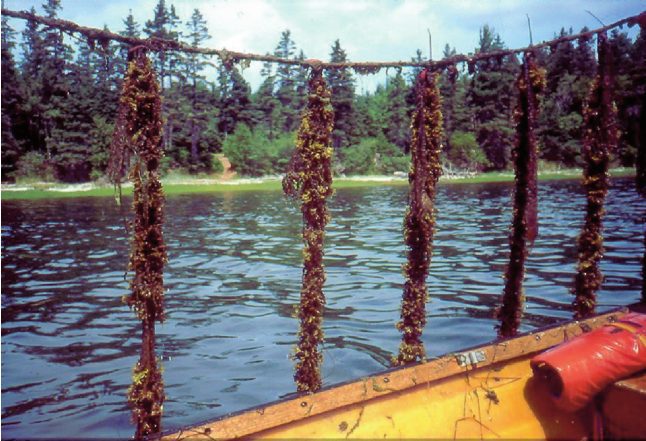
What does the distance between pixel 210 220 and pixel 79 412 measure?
25534 millimetres

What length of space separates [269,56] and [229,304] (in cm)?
1068

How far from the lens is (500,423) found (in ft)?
17.2

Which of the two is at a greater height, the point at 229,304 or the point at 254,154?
the point at 254,154

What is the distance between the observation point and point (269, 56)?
6.09m

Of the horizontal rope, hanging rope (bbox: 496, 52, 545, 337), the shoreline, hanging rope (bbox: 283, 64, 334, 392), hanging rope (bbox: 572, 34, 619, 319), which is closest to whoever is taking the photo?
the horizontal rope

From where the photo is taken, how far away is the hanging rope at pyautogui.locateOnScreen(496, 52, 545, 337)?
23.0 ft

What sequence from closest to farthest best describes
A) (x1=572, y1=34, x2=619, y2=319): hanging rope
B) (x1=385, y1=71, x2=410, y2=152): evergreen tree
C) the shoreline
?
(x1=572, y1=34, x2=619, y2=319): hanging rope < the shoreline < (x1=385, y1=71, x2=410, y2=152): evergreen tree

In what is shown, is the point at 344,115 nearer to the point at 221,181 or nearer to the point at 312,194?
the point at 221,181

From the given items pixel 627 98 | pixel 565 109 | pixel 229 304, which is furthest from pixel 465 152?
pixel 229 304

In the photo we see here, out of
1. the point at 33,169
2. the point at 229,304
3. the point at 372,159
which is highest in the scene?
the point at 372,159

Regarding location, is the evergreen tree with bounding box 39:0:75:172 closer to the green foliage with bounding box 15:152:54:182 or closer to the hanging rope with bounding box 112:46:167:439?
the green foliage with bounding box 15:152:54:182

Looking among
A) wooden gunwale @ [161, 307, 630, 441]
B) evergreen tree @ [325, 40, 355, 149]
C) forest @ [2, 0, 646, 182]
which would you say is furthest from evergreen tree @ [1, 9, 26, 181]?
wooden gunwale @ [161, 307, 630, 441]

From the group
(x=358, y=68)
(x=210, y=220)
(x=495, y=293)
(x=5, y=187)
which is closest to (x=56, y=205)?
(x=5, y=187)

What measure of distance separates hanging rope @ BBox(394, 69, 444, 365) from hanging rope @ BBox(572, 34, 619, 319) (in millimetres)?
2011
